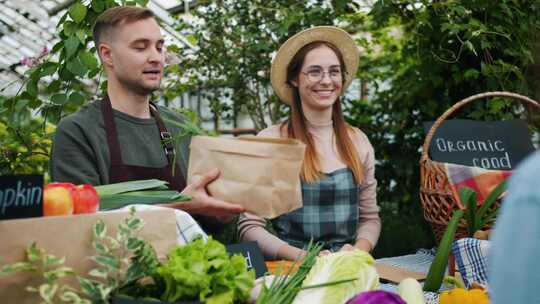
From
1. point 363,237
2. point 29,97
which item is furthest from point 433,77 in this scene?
point 29,97

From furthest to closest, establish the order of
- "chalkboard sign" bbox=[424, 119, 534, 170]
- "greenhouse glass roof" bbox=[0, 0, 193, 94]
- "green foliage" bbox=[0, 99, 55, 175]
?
"greenhouse glass roof" bbox=[0, 0, 193, 94]
"green foliage" bbox=[0, 99, 55, 175]
"chalkboard sign" bbox=[424, 119, 534, 170]

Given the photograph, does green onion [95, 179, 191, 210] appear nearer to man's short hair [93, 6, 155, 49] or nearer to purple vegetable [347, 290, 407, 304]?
purple vegetable [347, 290, 407, 304]

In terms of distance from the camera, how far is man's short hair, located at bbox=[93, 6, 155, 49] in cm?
217

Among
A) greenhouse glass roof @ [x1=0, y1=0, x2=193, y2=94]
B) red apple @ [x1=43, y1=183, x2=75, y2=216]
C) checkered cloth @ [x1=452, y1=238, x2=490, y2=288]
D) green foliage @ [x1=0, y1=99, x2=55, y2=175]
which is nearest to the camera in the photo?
red apple @ [x1=43, y1=183, x2=75, y2=216]

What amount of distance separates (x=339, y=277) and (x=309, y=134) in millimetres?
1264

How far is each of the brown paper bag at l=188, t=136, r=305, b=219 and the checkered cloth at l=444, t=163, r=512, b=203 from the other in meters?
1.03

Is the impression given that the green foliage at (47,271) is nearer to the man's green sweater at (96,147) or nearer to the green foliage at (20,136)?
the man's green sweater at (96,147)

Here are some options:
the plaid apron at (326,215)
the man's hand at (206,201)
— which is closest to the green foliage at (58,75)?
the plaid apron at (326,215)

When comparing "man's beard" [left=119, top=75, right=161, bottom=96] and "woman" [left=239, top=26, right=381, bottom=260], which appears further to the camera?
"woman" [left=239, top=26, right=381, bottom=260]

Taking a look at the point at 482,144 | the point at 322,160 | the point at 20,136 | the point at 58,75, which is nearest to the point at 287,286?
the point at 322,160

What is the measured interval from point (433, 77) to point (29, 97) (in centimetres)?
204

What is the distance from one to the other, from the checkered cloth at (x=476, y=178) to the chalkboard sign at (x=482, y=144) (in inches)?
5.6

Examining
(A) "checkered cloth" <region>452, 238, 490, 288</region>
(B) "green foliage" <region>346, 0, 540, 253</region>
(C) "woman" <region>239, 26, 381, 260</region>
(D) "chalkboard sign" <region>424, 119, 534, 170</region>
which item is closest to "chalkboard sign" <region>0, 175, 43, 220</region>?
(A) "checkered cloth" <region>452, 238, 490, 288</region>

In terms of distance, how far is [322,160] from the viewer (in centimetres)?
253
